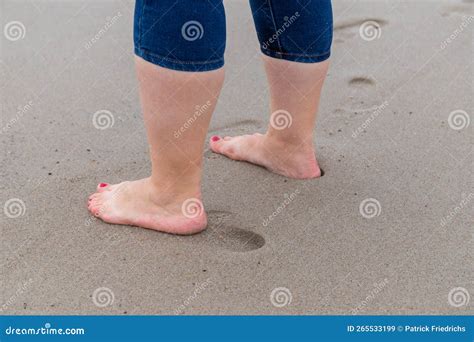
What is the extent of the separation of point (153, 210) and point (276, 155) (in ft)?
1.28

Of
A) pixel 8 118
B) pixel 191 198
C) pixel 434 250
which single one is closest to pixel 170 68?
pixel 191 198

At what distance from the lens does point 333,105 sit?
2152 millimetres

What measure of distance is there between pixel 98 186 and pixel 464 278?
889 mm

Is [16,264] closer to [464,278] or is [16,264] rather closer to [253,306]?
[253,306]

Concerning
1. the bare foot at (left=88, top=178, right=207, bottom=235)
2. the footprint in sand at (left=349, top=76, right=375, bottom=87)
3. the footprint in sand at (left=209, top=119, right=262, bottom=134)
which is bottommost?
the footprint in sand at (left=349, top=76, right=375, bottom=87)
